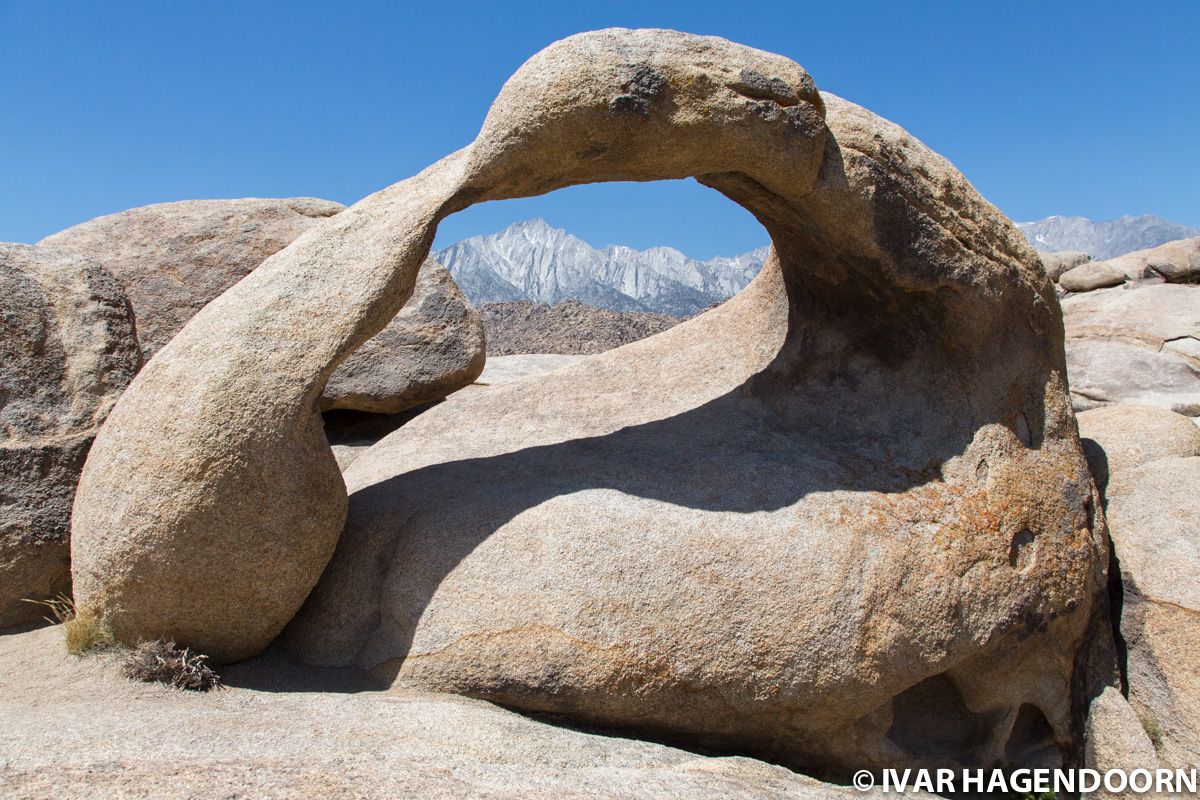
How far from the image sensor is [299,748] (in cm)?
266

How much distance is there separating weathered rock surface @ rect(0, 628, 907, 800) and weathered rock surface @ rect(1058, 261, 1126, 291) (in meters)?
9.62

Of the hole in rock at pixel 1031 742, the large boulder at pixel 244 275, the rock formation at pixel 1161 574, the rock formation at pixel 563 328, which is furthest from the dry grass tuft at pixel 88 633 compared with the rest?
the rock formation at pixel 563 328

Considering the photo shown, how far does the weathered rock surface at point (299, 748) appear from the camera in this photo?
7.79ft

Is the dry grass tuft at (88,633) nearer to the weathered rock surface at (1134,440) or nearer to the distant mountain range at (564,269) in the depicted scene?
the weathered rock surface at (1134,440)

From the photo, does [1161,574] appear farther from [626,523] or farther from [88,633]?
[88,633]

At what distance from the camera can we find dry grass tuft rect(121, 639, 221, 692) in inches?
128

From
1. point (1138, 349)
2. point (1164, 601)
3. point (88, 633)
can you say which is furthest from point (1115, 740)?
point (1138, 349)

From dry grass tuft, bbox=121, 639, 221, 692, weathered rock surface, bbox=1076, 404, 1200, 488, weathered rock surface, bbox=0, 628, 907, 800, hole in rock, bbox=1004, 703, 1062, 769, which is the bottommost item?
hole in rock, bbox=1004, 703, 1062, 769

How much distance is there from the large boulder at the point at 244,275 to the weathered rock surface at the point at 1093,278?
27.7ft

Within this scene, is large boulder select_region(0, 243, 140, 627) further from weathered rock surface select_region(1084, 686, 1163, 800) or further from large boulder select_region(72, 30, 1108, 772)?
weathered rock surface select_region(1084, 686, 1163, 800)

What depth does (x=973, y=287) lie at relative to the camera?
440cm

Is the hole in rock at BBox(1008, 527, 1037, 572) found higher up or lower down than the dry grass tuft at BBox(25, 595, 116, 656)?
higher up

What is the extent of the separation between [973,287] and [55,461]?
403 cm

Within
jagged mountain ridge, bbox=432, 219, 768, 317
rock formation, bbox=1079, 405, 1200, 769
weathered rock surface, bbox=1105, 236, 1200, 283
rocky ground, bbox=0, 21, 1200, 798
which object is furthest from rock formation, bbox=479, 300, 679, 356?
jagged mountain ridge, bbox=432, 219, 768, 317
